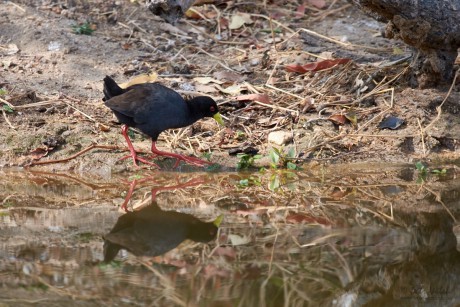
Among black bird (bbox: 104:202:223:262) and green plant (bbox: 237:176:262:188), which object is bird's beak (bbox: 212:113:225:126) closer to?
green plant (bbox: 237:176:262:188)

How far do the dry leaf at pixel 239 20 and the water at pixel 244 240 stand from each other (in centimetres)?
321

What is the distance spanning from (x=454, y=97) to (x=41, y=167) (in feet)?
12.6

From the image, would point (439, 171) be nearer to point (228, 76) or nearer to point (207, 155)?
point (207, 155)

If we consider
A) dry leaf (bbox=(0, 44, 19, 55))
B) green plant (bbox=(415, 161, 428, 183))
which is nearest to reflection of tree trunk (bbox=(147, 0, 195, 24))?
green plant (bbox=(415, 161, 428, 183))

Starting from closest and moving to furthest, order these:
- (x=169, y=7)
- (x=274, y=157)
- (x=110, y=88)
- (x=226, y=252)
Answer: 1. (x=226, y=252)
2. (x=169, y=7)
3. (x=274, y=157)
4. (x=110, y=88)

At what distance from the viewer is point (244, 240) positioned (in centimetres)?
550

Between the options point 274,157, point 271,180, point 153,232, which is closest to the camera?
point 153,232

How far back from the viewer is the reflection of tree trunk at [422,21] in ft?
24.0

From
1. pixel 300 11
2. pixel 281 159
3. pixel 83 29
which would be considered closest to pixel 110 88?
pixel 281 159

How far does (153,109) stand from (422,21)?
2412 mm

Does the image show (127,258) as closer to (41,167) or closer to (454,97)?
(41,167)

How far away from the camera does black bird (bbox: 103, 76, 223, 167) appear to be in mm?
7355

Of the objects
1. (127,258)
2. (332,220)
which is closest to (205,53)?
(332,220)

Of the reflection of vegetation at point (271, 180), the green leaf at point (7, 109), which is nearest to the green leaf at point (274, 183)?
the reflection of vegetation at point (271, 180)
